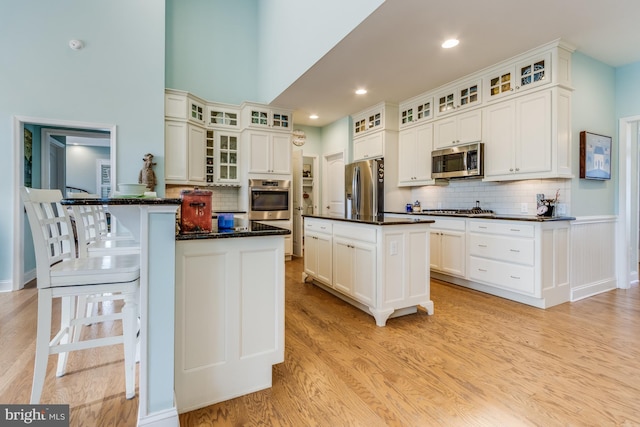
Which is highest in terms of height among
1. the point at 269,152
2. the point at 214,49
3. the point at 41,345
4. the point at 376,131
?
the point at 214,49

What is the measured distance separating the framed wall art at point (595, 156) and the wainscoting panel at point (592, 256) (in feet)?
1.67

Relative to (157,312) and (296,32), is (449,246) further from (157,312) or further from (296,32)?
(157,312)

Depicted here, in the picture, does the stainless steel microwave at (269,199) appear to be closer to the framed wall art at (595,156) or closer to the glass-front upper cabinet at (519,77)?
the glass-front upper cabinet at (519,77)

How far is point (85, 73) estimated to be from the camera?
409 centimetres

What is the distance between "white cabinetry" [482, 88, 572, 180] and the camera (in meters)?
3.29

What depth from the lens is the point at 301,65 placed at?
404 centimetres

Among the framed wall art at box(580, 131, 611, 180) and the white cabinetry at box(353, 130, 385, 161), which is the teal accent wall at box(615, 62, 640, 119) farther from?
the white cabinetry at box(353, 130, 385, 161)

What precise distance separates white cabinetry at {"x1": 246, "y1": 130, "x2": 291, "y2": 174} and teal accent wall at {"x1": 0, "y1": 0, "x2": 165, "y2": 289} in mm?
1413

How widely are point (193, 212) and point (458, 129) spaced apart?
12.8 feet

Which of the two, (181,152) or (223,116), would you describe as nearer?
(181,152)

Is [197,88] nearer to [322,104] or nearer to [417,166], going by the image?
[322,104]

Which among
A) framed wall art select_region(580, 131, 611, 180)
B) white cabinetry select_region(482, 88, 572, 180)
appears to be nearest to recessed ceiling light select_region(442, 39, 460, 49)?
white cabinetry select_region(482, 88, 572, 180)

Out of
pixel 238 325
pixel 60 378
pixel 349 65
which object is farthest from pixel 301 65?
pixel 60 378

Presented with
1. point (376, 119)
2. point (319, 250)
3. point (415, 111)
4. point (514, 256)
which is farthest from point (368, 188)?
point (514, 256)
